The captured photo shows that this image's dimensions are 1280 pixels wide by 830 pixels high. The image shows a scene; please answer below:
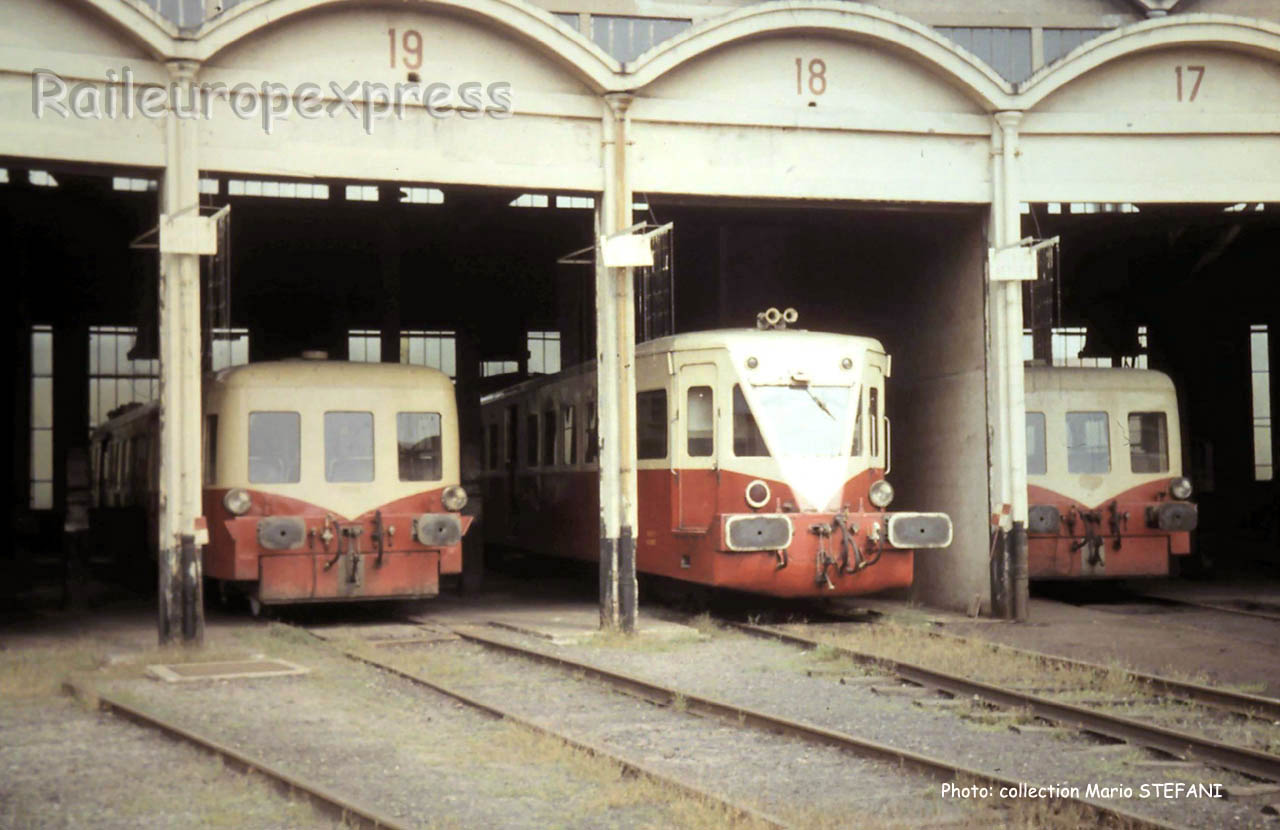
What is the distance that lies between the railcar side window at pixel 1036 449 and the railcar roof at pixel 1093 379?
1.51ft

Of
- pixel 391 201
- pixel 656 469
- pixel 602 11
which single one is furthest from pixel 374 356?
pixel 656 469

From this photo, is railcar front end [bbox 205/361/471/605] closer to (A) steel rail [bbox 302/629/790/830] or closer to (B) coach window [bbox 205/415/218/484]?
(B) coach window [bbox 205/415/218/484]

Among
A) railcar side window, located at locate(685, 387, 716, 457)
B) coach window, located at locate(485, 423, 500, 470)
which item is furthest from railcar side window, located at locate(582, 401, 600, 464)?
coach window, located at locate(485, 423, 500, 470)

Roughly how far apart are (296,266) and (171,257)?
1338 centimetres

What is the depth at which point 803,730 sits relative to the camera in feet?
29.2

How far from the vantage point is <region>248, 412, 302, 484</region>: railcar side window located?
1498 centimetres

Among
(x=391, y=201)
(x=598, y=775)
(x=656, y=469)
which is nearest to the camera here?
(x=598, y=775)

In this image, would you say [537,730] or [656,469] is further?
[656,469]

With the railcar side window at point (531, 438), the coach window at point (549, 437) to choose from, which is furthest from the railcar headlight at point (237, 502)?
the railcar side window at point (531, 438)

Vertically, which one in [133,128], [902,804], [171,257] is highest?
[133,128]

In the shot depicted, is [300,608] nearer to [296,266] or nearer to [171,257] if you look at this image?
Answer: [171,257]

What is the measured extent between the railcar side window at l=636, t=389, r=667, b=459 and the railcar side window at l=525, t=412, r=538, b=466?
3962mm

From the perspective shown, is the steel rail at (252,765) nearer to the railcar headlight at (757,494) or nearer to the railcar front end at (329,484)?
the railcar front end at (329,484)

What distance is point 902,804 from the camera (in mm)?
7215
